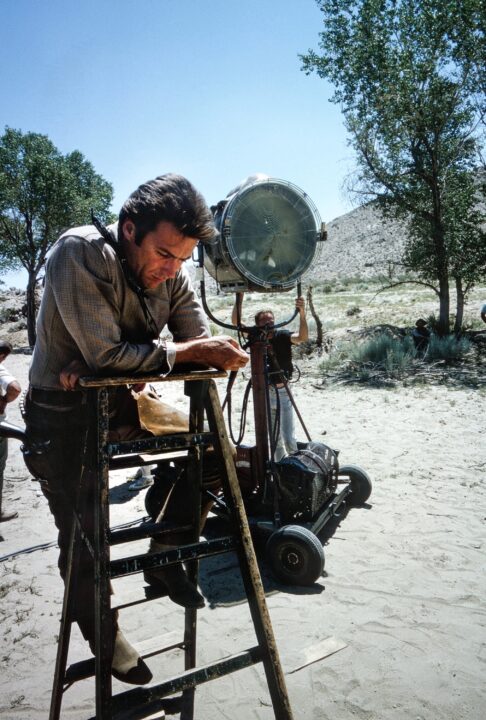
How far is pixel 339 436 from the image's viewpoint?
770 centimetres

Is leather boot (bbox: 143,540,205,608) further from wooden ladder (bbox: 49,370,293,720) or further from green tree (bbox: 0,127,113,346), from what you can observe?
green tree (bbox: 0,127,113,346)

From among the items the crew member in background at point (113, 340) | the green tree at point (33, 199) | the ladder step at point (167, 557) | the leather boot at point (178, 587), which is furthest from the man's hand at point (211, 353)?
the green tree at point (33, 199)

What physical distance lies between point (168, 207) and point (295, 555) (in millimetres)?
2857

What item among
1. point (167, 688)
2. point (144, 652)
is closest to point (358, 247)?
point (144, 652)

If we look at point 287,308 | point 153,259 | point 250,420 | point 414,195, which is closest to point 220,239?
point 153,259

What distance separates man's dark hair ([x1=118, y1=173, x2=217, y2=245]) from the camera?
6.03 ft

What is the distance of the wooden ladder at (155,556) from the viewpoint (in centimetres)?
Answer: 166

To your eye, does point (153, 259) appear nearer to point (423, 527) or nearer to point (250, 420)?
point (423, 527)

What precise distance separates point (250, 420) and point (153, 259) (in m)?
7.71

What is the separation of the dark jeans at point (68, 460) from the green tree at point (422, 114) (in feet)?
44.7

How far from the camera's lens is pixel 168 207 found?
184cm

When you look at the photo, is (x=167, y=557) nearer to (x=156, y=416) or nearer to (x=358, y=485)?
(x=156, y=416)

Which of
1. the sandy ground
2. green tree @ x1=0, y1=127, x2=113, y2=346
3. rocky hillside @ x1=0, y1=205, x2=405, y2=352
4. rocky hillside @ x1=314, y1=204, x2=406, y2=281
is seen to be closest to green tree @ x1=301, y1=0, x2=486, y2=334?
the sandy ground

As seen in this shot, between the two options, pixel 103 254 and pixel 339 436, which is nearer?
pixel 103 254
